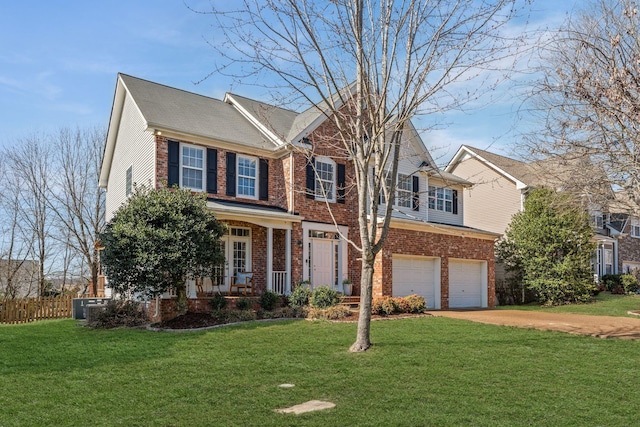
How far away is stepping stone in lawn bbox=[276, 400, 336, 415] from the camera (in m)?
6.34

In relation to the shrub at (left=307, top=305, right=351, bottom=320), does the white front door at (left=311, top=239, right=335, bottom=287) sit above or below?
above

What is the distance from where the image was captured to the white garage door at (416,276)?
1908cm

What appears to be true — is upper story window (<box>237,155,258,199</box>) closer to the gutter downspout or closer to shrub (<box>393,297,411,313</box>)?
the gutter downspout

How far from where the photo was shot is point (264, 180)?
60.7 feet

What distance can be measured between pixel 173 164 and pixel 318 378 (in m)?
10.4

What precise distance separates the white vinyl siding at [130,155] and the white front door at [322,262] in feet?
20.3

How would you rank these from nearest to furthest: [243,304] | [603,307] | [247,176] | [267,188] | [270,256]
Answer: [243,304], [270,256], [247,176], [267,188], [603,307]

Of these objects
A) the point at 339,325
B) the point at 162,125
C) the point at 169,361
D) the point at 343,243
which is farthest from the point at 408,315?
the point at 162,125

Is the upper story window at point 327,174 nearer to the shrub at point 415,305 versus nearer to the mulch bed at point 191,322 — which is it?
the shrub at point 415,305

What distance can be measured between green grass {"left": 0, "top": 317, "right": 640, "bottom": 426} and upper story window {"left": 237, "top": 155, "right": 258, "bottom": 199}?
6.77 metres

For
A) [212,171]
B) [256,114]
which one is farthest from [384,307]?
[256,114]

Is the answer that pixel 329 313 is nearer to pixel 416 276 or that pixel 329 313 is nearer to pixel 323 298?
pixel 323 298

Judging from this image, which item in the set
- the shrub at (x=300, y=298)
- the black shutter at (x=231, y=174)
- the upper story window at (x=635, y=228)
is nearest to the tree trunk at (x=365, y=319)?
the shrub at (x=300, y=298)

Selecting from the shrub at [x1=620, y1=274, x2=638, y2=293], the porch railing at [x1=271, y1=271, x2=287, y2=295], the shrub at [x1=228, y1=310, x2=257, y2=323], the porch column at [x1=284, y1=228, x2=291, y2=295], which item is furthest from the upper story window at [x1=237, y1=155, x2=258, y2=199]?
the shrub at [x1=620, y1=274, x2=638, y2=293]
